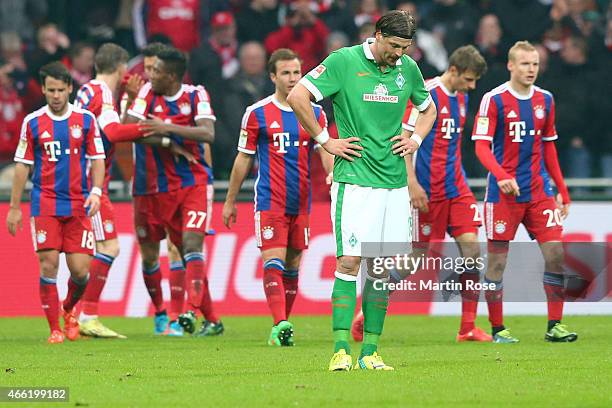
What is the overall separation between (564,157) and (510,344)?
6363mm

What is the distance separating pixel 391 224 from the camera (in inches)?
348

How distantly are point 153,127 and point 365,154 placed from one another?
452 centimetres

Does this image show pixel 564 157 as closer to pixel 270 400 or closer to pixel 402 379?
pixel 402 379

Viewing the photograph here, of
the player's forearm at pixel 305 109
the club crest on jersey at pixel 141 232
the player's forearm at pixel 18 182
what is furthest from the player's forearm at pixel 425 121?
the club crest on jersey at pixel 141 232

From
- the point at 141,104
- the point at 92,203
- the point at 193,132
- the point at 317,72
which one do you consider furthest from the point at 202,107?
the point at 317,72

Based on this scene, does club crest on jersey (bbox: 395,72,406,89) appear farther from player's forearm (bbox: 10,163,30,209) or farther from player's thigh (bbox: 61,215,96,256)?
player's forearm (bbox: 10,163,30,209)

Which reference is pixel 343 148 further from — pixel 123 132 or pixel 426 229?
pixel 123 132

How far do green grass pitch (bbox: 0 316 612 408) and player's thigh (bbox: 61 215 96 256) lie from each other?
0.87 meters

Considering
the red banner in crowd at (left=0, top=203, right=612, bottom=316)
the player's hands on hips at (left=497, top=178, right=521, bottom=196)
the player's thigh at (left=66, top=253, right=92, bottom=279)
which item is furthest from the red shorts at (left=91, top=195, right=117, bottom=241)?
the player's hands on hips at (left=497, top=178, right=521, bottom=196)

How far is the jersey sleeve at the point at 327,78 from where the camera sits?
882cm

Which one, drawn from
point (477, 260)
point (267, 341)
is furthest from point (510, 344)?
point (267, 341)

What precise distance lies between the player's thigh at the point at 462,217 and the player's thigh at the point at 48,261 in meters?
3.67

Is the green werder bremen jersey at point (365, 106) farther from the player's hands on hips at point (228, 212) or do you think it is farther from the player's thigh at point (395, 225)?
the player's hands on hips at point (228, 212)

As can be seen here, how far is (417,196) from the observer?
12398 mm
